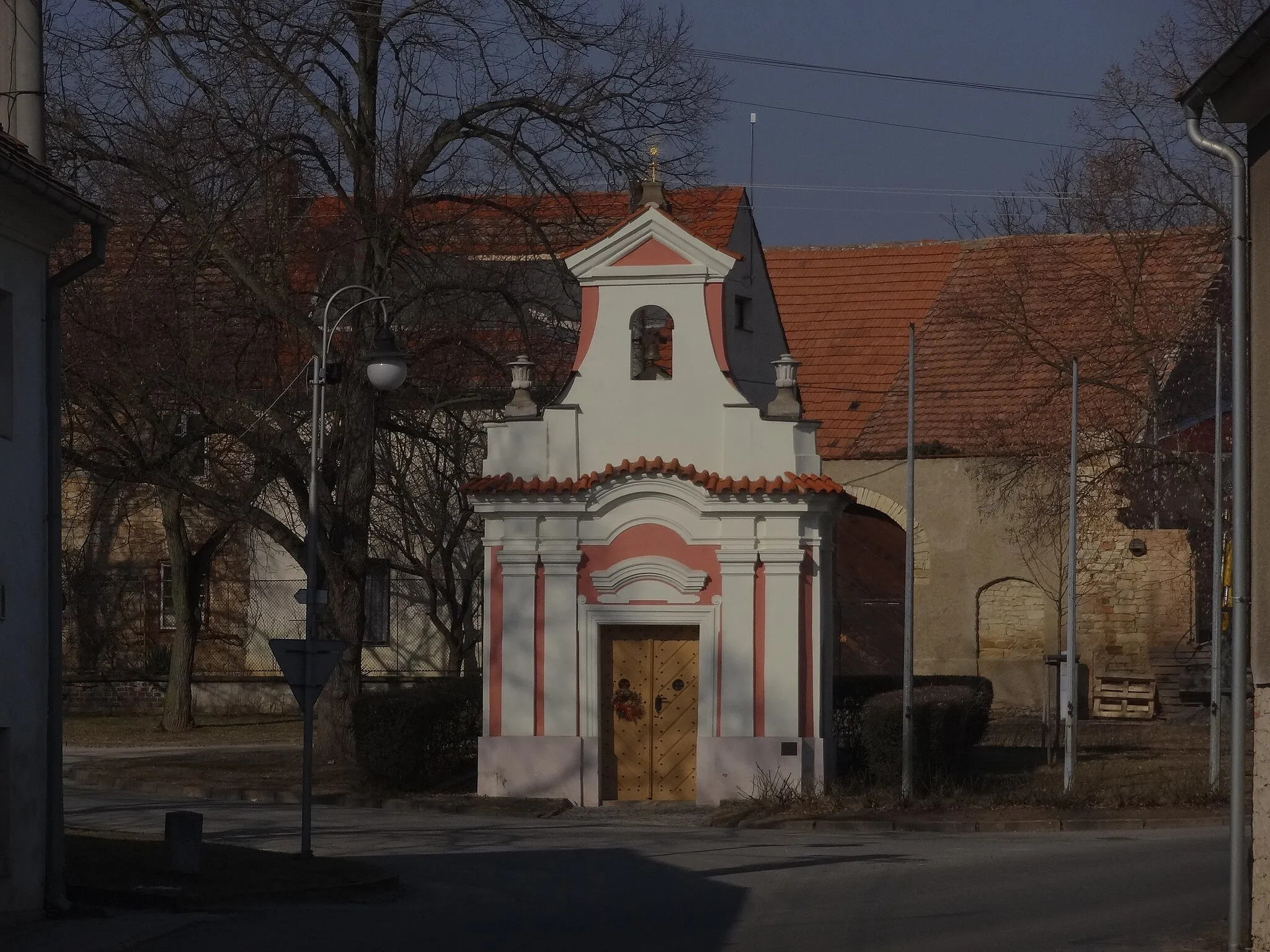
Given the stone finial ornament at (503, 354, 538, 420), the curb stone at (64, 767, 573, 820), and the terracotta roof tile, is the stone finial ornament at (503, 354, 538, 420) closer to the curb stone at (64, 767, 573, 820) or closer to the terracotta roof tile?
the curb stone at (64, 767, 573, 820)

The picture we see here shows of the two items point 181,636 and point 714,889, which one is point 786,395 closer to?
point 714,889

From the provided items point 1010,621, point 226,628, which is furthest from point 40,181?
point 226,628

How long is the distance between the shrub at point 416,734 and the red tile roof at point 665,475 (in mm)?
3297

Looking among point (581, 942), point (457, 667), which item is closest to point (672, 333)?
point (581, 942)

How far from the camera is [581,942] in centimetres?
1408

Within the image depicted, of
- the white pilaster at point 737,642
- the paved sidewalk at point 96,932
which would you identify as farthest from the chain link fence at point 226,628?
the paved sidewalk at point 96,932

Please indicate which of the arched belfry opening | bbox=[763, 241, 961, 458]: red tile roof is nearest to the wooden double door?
the arched belfry opening

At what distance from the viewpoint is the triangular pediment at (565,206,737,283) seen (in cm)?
2600

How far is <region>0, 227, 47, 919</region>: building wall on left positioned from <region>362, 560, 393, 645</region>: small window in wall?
2980cm

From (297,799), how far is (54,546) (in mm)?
11183

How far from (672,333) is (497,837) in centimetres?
777

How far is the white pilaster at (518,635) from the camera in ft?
84.3

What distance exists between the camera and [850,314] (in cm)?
4597

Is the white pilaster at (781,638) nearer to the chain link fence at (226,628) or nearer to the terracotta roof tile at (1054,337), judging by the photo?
the terracotta roof tile at (1054,337)
